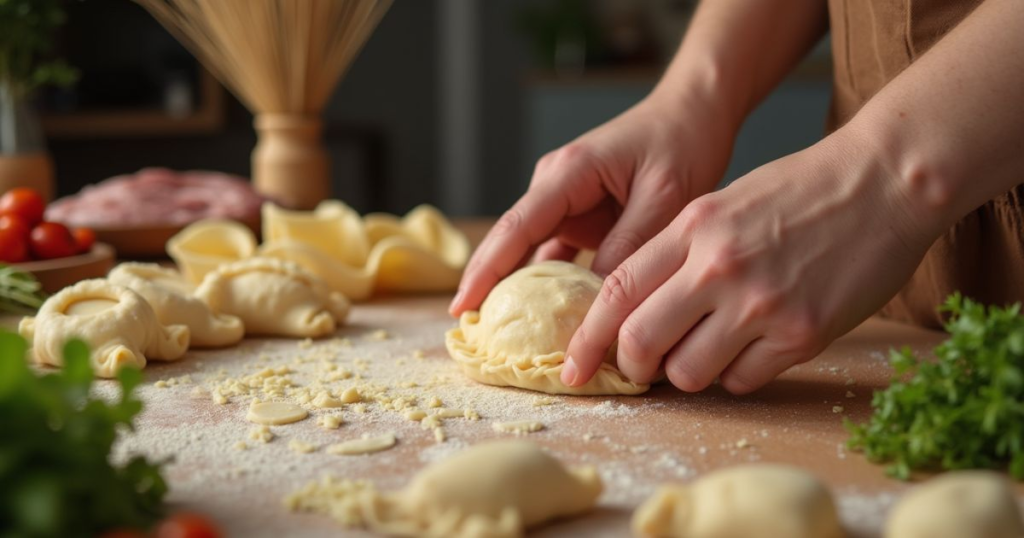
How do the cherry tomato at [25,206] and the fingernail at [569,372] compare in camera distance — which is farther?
the cherry tomato at [25,206]

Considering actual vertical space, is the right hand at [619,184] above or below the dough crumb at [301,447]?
above

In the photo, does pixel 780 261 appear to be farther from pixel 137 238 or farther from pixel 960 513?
pixel 137 238

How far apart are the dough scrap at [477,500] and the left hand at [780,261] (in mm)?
308

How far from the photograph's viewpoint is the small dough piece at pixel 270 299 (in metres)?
1.62

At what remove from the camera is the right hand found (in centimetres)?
153

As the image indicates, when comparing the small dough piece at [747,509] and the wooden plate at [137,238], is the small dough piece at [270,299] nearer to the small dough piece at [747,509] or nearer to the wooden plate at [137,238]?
the wooden plate at [137,238]

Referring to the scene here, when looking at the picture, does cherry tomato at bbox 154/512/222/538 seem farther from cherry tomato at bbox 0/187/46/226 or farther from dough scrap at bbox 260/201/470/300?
cherry tomato at bbox 0/187/46/226

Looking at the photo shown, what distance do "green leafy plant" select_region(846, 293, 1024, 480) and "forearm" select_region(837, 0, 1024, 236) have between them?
0.16m

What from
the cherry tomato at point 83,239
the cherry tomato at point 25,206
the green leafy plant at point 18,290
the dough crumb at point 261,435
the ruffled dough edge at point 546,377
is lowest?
the dough crumb at point 261,435

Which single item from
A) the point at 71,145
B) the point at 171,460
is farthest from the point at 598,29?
the point at 171,460

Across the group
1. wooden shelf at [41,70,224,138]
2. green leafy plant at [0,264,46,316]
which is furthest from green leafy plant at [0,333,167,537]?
wooden shelf at [41,70,224,138]

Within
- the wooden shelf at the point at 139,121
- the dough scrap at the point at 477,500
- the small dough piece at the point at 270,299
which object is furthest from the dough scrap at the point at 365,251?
the wooden shelf at the point at 139,121

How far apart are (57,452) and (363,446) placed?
16.3 inches

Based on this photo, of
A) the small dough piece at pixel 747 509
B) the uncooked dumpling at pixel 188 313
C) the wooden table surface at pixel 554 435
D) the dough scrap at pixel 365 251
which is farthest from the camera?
the dough scrap at pixel 365 251
